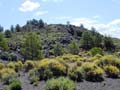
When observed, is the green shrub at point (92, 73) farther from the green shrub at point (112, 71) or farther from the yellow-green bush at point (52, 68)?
the yellow-green bush at point (52, 68)

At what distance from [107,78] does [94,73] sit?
4.16 feet

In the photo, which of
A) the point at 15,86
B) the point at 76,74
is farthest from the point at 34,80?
the point at 76,74

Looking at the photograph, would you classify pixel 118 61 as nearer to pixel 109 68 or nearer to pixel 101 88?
pixel 109 68

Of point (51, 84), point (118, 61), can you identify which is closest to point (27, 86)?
point (51, 84)

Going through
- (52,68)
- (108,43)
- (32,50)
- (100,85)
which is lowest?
(100,85)

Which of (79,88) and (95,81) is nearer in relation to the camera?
(79,88)

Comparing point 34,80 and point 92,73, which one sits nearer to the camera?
point 34,80

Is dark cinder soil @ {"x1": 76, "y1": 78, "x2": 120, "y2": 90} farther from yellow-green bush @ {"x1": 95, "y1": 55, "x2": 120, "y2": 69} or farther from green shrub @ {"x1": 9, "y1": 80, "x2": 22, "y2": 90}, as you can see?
yellow-green bush @ {"x1": 95, "y1": 55, "x2": 120, "y2": 69}

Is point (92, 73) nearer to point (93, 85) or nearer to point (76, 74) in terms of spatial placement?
point (76, 74)

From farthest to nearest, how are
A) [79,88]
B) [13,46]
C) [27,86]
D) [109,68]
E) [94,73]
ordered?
[13,46] → [109,68] → [94,73] → [27,86] → [79,88]

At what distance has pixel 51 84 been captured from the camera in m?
21.8

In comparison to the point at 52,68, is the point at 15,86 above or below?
below

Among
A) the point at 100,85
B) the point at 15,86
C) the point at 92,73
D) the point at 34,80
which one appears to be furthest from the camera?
the point at 92,73

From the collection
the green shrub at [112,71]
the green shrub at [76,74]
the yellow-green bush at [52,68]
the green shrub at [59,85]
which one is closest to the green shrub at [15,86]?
the green shrub at [59,85]
